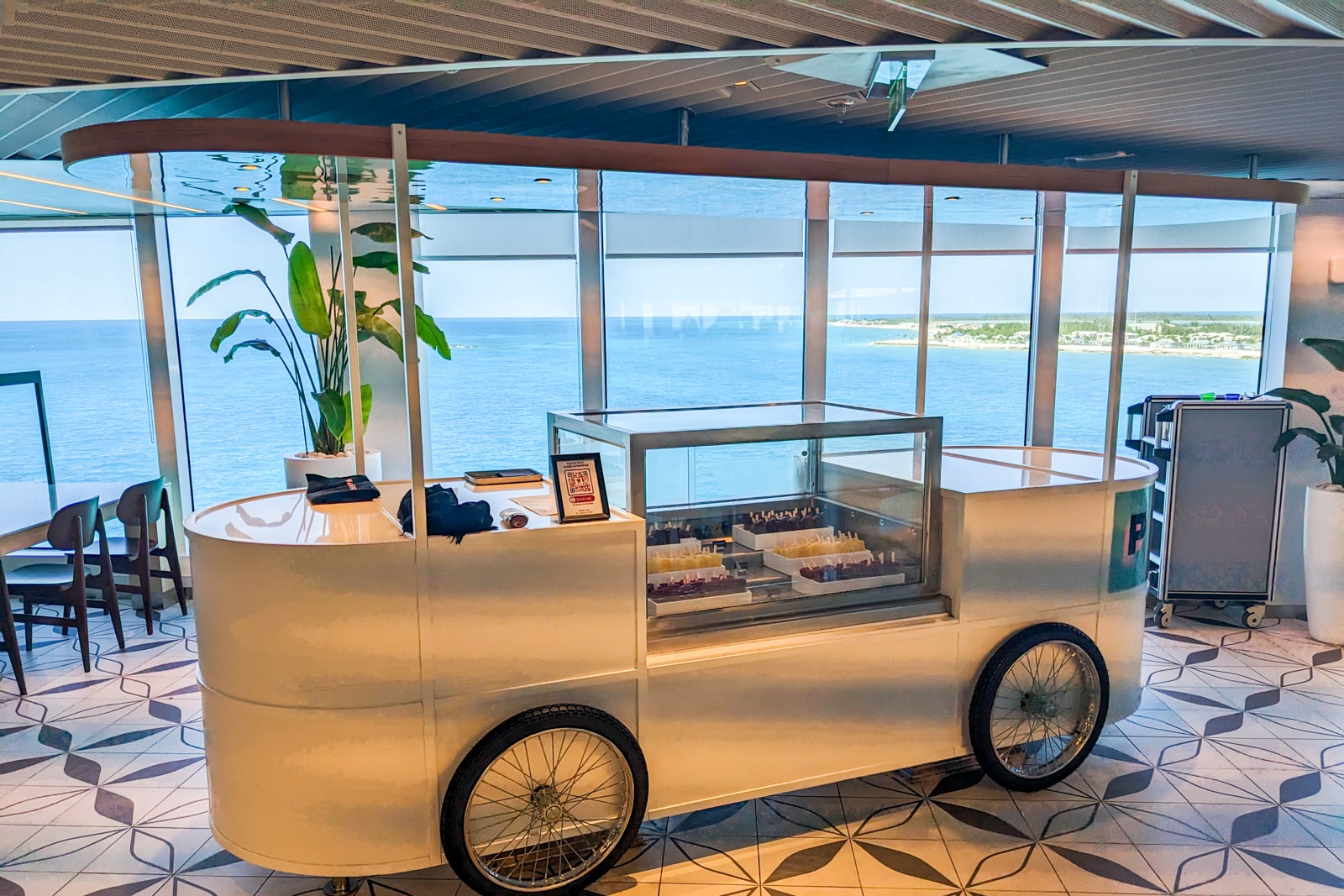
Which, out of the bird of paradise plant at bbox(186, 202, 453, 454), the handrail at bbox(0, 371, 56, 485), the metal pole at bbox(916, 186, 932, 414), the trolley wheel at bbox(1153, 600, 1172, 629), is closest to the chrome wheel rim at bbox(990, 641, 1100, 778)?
the metal pole at bbox(916, 186, 932, 414)

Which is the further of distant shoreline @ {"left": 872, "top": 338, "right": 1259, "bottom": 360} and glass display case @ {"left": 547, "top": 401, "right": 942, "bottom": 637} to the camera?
distant shoreline @ {"left": 872, "top": 338, "right": 1259, "bottom": 360}

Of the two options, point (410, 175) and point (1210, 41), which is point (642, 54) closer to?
point (410, 175)

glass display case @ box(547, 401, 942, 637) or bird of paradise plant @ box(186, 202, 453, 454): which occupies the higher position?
bird of paradise plant @ box(186, 202, 453, 454)

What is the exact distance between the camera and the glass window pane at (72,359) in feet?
69.7

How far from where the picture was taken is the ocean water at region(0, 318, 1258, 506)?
22391 millimetres

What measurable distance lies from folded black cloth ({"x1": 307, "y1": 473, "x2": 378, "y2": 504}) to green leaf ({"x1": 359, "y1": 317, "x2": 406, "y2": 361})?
6.54 feet

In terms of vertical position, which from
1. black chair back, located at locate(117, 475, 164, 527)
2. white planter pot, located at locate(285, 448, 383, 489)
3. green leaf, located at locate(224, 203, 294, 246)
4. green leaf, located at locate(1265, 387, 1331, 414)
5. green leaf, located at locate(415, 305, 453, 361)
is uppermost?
green leaf, located at locate(224, 203, 294, 246)

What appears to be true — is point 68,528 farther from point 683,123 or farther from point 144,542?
point 683,123

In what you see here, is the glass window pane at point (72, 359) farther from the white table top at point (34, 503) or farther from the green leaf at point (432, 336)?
the green leaf at point (432, 336)

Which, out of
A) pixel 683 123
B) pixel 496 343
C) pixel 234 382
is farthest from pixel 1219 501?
pixel 496 343

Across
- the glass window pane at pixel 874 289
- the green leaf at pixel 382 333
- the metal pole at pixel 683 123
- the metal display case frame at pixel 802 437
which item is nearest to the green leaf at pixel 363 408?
the green leaf at pixel 382 333

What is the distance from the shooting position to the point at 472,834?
2.61 metres

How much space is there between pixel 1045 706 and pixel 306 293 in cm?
421

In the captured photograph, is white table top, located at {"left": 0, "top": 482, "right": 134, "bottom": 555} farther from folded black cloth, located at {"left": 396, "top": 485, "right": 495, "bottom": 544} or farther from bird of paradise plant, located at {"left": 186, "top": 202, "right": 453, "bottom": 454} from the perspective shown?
folded black cloth, located at {"left": 396, "top": 485, "right": 495, "bottom": 544}
